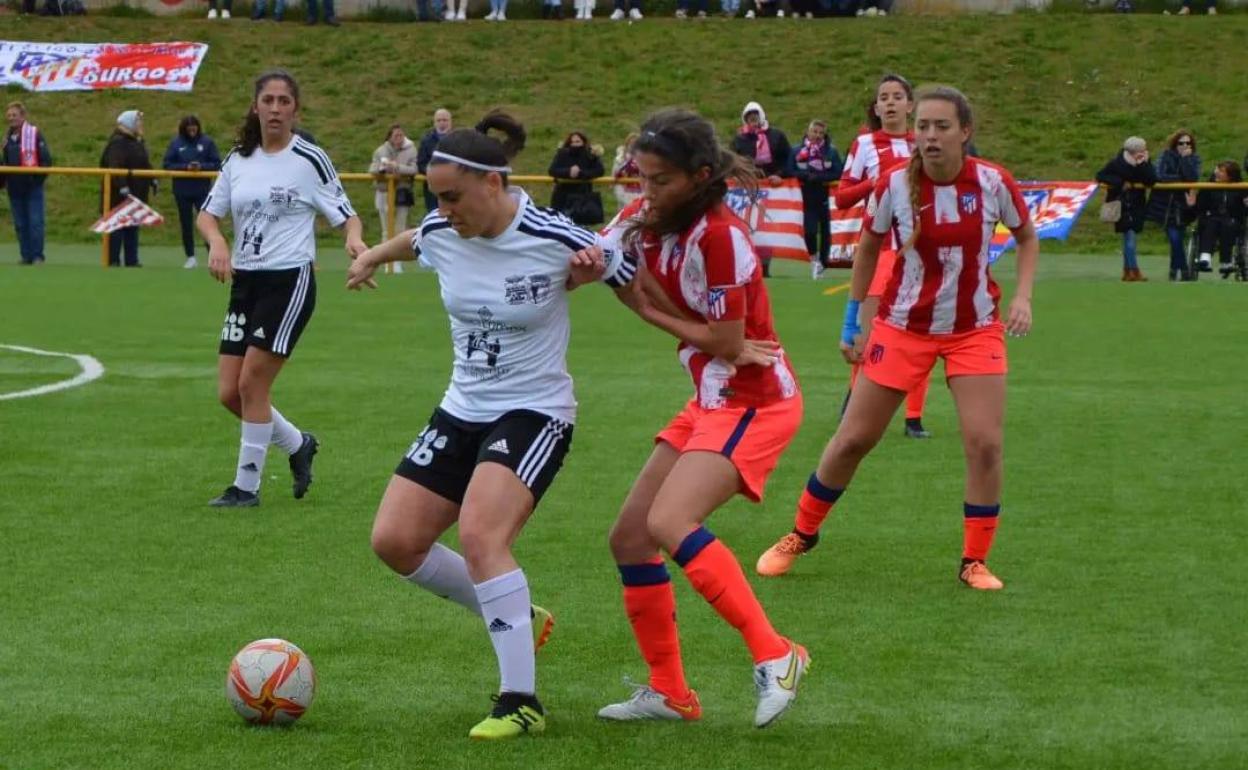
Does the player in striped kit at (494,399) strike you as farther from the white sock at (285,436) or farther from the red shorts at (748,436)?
the white sock at (285,436)

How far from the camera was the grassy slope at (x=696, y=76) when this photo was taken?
117 feet

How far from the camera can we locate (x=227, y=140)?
35500 millimetres

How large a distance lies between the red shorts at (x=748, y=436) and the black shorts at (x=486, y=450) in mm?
403

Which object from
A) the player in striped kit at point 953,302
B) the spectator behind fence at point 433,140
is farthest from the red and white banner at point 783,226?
the player in striped kit at point 953,302

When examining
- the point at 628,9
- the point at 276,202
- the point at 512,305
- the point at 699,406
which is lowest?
the point at 699,406

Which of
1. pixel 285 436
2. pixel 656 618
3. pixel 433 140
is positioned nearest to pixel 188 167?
pixel 433 140

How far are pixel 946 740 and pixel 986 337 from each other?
2500mm

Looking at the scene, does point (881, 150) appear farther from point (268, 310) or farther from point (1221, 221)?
point (1221, 221)

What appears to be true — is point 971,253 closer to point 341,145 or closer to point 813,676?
point 813,676

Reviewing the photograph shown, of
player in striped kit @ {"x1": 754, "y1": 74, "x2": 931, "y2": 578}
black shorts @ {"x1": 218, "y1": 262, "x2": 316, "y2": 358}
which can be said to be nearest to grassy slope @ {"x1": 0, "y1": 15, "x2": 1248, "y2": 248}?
player in striped kit @ {"x1": 754, "y1": 74, "x2": 931, "y2": 578}

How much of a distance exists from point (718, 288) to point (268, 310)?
4.13 meters

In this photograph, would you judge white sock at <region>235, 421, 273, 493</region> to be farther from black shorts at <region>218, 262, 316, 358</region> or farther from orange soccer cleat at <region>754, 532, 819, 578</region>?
orange soccer cleat at <region>754, 532, 819, 578</region>

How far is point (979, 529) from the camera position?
752 centimetres

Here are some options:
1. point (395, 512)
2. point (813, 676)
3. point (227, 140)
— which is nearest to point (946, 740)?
point (813, 676)
